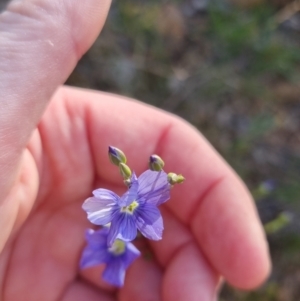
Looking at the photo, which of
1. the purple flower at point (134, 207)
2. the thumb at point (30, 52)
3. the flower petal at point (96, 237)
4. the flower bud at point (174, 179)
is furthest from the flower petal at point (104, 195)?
the flower petal at point (96, 237)

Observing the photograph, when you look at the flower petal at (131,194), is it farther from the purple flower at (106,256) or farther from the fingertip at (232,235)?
the fingertip at (232,235)

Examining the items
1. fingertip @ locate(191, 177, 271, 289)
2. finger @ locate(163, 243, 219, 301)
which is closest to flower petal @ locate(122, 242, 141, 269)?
finger @ locate(163, 243, 219, 301)

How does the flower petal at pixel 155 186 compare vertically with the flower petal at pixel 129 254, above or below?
above

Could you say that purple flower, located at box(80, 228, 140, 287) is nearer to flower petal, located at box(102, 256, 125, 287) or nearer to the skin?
flower petal, located at box(102, 256, 125, 287)

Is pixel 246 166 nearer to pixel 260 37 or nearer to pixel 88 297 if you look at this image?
pixel 260 37

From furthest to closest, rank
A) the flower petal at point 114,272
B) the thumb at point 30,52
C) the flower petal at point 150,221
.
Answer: the flower petal at point 114,272 < the thumb at point 30,52 < the flower petal at point 150,221

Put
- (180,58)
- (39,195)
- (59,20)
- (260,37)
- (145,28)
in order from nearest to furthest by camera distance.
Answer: (59,20), (39,195), (260,37), (145,28), (180,58)

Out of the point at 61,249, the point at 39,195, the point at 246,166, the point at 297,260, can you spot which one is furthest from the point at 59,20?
the point at 297,260
